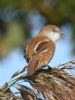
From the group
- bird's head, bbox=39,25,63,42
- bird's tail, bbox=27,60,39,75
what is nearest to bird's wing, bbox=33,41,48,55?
bird's tail, bbox=27,60,39,75

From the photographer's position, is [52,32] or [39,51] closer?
[39,51]

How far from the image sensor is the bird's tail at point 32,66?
5.42 metres

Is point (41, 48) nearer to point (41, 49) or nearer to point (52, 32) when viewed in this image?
point (41, 49)

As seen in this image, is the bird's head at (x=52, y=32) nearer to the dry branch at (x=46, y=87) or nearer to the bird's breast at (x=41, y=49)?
the bird's breast at (x=41, y=49)

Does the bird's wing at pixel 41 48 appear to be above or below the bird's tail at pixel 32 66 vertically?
above

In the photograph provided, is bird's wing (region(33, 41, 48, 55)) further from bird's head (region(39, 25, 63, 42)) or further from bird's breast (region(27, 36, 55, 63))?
bird's head (region(39, 25, 63, 42))

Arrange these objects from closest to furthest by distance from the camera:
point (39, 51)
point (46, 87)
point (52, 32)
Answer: point (46, 87) < point (39, 51) < point (52, 32)

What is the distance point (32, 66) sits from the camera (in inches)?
233

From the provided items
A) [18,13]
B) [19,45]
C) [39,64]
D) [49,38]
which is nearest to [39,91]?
[39,64]

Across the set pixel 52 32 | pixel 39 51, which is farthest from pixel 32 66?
pixel 52 32

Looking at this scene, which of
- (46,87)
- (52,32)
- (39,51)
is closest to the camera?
(46,87)

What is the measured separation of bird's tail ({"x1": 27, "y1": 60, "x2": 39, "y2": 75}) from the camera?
213 inches

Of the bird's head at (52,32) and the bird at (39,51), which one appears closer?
the bird at (39,51)

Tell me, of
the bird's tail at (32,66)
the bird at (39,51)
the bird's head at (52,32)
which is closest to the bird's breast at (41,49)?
the bird at (39,51)
